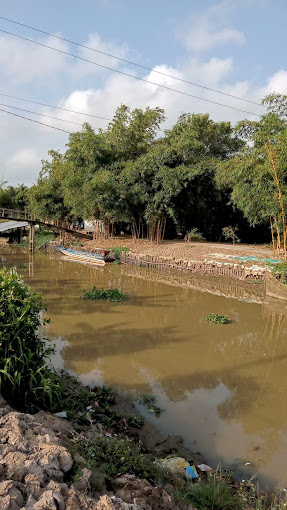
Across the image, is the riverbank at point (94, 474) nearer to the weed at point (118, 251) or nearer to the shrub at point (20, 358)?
the shrub at point (20, 358)

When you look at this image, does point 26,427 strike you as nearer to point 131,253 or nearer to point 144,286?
point 144,286

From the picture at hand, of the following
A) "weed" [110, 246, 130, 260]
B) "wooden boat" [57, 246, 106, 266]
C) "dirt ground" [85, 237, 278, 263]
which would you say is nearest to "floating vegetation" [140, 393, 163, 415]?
"dirt ground" [85, 237, 278, 263]

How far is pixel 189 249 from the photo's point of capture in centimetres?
1928

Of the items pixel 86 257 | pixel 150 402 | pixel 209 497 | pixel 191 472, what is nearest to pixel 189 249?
pixel 86 257

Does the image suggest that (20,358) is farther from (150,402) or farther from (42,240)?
(42,240)

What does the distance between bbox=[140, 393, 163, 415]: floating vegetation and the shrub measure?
4.89 ft

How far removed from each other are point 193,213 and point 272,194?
865 cm

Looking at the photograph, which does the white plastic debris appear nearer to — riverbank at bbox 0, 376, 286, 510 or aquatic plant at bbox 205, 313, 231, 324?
riverbank at bbox 0, 376, 286, 510

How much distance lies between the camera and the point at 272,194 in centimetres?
1462

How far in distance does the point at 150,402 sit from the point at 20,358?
2.30m

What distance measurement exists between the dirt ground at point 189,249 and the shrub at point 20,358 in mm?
13023

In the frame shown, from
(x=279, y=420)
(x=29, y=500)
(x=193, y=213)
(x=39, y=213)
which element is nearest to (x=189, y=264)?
(x=193, y=213)

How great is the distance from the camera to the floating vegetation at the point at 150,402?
205 inches

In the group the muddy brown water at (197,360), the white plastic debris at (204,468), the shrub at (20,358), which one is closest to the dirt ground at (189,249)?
the muddy brown water at (197,360)
